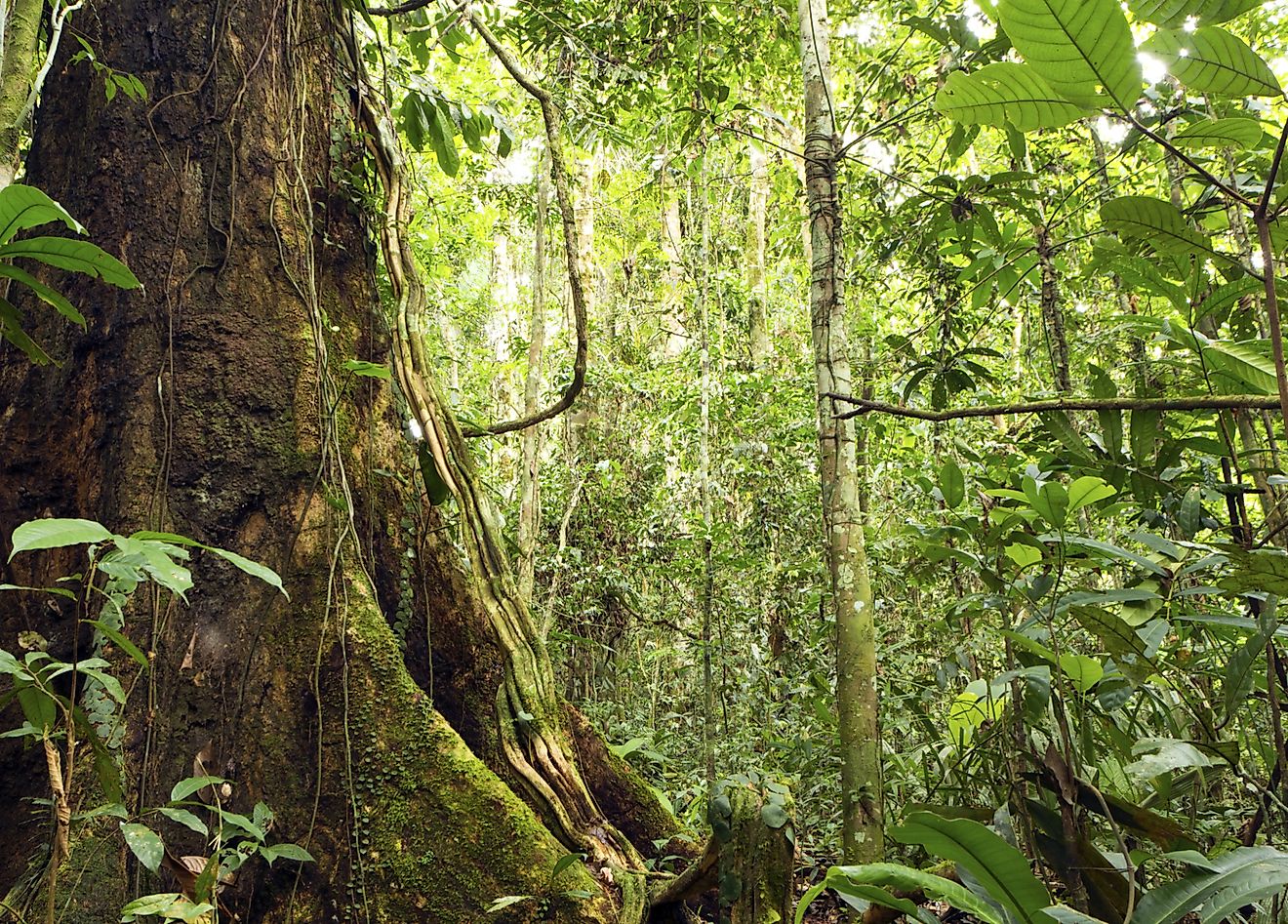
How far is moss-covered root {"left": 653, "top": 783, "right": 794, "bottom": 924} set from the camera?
1776 millimetres

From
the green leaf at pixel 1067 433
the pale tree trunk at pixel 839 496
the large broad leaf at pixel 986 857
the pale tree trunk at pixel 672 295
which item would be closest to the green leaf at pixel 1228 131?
the green leaf at pixel 1067 433

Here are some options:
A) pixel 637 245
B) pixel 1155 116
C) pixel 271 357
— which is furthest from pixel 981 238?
pixel 637 245

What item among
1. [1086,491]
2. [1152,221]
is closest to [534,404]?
[1086,491]

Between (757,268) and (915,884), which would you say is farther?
(757,268)

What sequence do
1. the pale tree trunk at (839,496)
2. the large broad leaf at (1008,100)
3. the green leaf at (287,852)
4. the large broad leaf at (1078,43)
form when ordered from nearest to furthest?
the large broad leaf at (1078,43)
the large broad leaf at (1008,100)
the green leaf at (287,852)
the pale tree trunk at (839,496)

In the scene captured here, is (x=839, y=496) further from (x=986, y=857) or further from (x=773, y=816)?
(x=986, y=857)

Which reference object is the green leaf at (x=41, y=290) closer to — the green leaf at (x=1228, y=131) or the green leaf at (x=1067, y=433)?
the green leaf at (x=1228, y=131)

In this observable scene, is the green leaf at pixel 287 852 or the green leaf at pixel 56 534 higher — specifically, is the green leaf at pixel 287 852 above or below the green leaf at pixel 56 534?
below

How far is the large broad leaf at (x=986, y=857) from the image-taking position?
3.48 ft

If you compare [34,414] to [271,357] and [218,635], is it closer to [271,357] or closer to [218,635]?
[271,357]

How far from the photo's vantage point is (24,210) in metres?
1.11

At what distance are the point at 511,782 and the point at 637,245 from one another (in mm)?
8156

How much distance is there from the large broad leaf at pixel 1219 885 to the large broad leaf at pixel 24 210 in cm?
175

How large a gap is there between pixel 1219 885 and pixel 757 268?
802 cm
